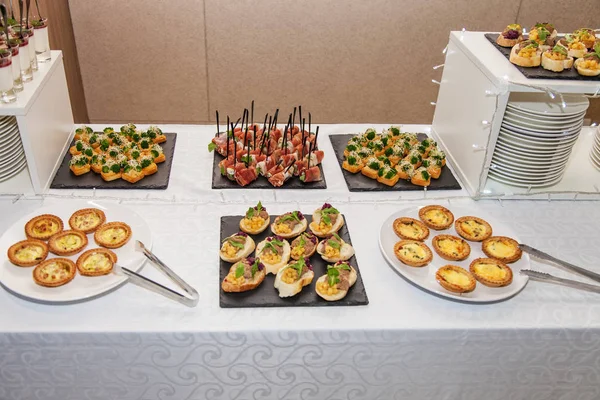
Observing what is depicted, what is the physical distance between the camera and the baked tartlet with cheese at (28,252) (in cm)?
157

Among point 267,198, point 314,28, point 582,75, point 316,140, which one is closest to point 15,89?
point 267,198

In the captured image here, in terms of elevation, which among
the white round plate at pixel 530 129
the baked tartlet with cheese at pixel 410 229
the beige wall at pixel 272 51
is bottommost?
the beige wall at pixel 272 51

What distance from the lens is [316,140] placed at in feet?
7.38

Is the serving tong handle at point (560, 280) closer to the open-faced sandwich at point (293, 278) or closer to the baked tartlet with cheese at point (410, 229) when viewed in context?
the baked tartlet with cheese at point (410, 229)

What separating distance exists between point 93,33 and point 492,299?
3.09m

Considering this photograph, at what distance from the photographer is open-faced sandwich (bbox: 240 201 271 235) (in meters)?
1.77

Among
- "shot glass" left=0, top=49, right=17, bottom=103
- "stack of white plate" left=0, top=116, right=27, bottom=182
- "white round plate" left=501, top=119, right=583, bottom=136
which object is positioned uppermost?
"shot glass" left=0, top=49, right=17, bottom=103

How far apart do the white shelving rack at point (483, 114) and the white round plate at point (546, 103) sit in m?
0.07

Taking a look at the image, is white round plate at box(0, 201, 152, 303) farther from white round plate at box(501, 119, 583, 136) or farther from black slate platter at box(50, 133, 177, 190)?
white round plate at box(501, 119, 583, 136)

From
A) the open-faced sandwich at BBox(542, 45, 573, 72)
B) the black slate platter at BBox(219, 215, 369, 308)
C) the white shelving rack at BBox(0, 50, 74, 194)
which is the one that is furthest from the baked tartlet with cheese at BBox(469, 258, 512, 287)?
the white shelving rack at BBox(0, 50, 74, 194)

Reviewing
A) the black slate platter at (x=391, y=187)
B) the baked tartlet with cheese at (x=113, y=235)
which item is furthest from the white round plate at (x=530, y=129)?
the baked tartlet with cheese at (x=113, y=235)

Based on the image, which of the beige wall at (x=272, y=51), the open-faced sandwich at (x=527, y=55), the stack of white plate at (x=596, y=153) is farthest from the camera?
the beige wall at (x=272, y=51)

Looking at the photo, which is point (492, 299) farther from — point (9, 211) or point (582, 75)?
point (9, 211)

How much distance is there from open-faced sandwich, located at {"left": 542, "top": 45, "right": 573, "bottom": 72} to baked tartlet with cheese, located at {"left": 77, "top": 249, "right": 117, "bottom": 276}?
4.91ft
